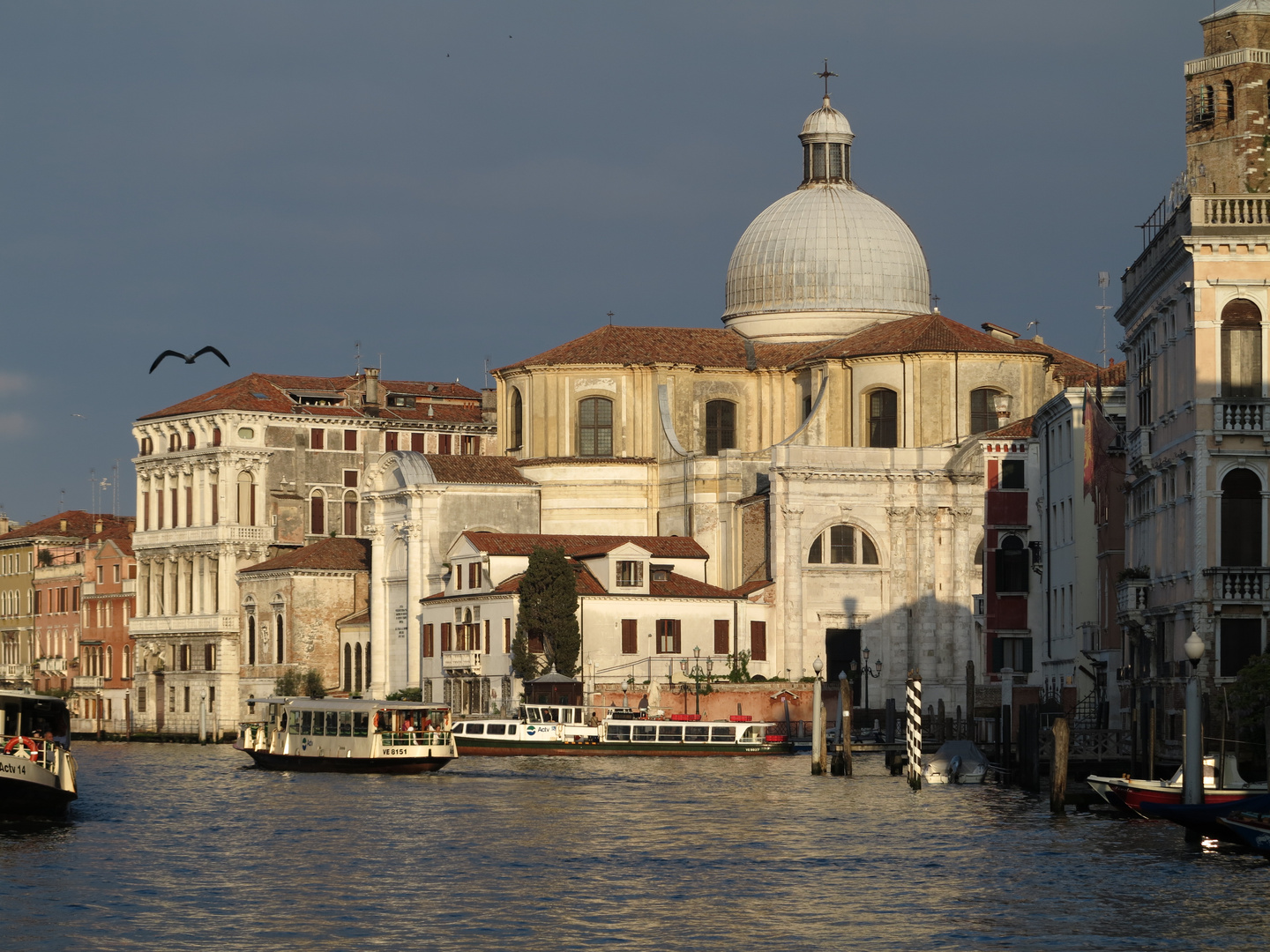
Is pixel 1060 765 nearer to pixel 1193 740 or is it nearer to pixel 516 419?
pixel 1193 740

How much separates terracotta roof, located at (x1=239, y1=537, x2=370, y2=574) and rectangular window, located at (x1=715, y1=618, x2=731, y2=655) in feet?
56.3

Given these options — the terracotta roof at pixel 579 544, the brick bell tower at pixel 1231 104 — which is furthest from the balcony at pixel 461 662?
the brick bell tower at pixel 1231 104

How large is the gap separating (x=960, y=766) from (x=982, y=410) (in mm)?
28153

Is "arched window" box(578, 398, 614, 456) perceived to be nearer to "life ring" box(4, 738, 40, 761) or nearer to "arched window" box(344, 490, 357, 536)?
"arched window" box(344, 490, 357, 536)

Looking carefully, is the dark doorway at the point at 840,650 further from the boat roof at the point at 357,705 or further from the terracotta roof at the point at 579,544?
the boat roof at the point at 357,705

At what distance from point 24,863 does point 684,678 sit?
1449 inches

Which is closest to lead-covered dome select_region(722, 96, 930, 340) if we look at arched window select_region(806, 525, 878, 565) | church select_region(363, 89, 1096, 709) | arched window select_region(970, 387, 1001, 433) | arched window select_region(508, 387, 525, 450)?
church select_region(363, 89, 1096, 709)

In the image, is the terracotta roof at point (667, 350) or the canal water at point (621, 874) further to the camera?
the terracotta roof at point (667, 350)

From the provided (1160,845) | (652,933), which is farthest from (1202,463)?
(652,933)

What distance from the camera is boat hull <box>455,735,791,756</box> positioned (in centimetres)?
5891

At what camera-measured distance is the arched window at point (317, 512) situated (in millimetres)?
85438

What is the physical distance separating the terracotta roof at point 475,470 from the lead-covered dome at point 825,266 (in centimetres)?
978

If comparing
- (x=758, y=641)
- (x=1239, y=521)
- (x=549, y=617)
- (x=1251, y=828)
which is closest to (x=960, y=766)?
(x=1239, y=521)

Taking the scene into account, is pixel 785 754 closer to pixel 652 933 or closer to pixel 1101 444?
pixel 1101 444
